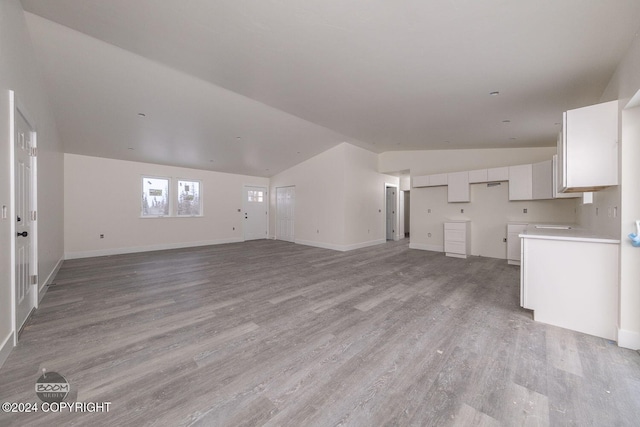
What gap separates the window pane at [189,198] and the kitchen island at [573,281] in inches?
308

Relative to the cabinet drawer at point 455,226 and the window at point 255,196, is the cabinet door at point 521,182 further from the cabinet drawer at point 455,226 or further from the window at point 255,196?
the window at point 255,196

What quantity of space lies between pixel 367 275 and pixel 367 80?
9.74 feet

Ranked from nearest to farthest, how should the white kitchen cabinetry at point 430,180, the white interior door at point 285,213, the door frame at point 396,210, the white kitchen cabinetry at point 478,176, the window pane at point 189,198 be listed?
the white kitchen cabinetry at point 478,176
the white kitchen cabinetry at point 430,180
the window pane at point 189,198
the door frame at point 396,210
the white interior door at point 285,213

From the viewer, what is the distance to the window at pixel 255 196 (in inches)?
344

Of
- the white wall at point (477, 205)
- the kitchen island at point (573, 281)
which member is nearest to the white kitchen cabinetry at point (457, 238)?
the white wall at point (477, 205)

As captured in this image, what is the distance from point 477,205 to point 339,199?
344 centimetres

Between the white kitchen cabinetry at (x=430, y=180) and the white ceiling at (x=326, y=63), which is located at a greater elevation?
the white ceiling at (x=326, y=63)

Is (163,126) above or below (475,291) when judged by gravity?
above

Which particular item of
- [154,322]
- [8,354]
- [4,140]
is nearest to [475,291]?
[154,322]

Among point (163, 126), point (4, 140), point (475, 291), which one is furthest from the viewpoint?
point (163, 126)

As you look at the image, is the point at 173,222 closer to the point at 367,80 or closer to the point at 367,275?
the point at 367,275

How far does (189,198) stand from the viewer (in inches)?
292

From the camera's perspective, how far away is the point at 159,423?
1.28 m

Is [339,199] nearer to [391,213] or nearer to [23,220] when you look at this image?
[391,213]
